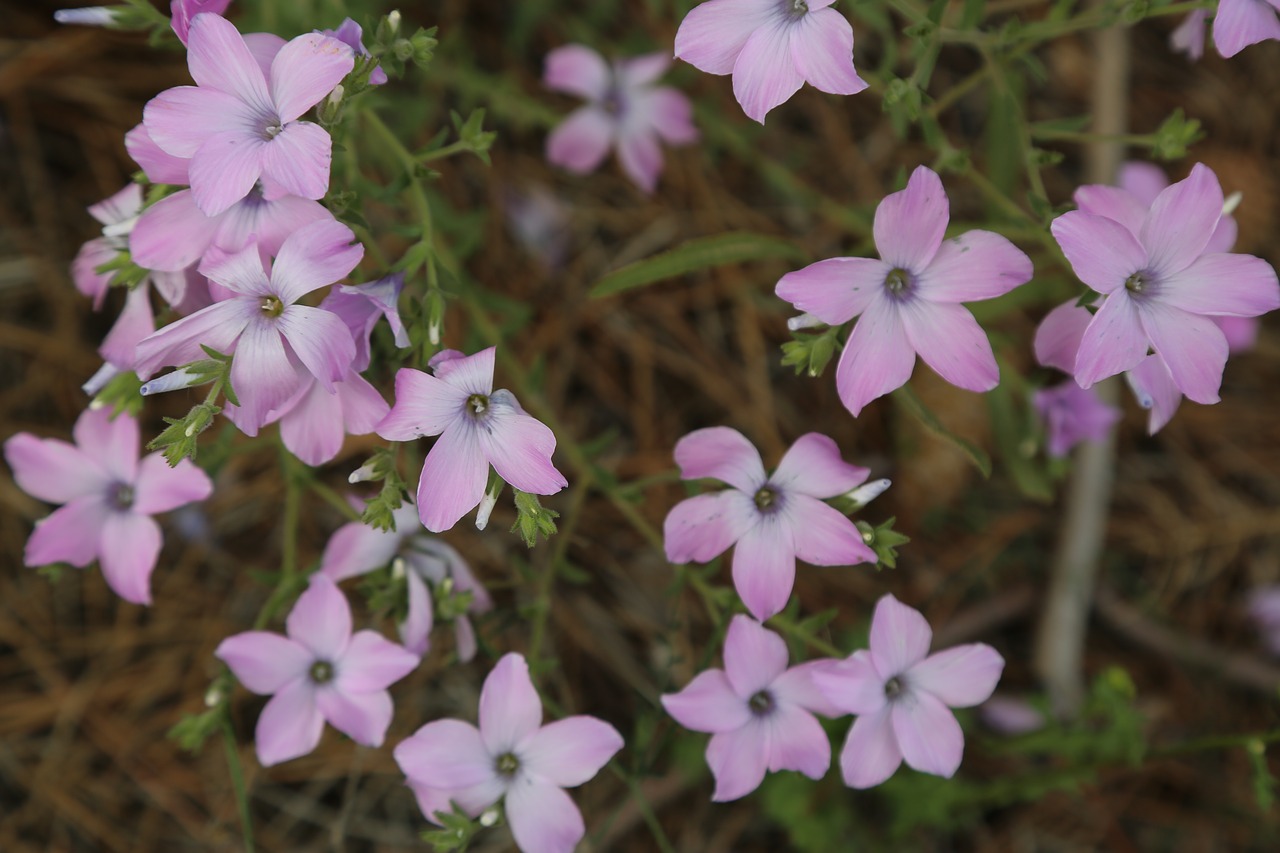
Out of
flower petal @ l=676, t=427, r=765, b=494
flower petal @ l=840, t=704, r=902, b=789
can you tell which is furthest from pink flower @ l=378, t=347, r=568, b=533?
flower petal @ l=840, t=704, r=902, b=789

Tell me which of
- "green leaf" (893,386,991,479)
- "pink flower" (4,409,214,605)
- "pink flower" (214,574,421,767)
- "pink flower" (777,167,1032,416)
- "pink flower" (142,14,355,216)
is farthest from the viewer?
"pink flower" (4,409,214,605)

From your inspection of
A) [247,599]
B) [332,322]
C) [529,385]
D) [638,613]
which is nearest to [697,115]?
[529,385]

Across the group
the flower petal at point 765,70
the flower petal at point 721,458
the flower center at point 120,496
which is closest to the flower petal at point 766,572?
the flower petal at point 721,458

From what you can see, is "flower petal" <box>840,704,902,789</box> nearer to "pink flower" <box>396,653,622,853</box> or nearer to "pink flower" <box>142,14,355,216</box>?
"pink flower" <box>396,653,622,853</box>

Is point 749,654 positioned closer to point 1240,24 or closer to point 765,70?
point 765,70

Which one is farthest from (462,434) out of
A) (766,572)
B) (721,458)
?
(766,572)

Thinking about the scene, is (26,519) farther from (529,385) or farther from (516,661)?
(516,661)
